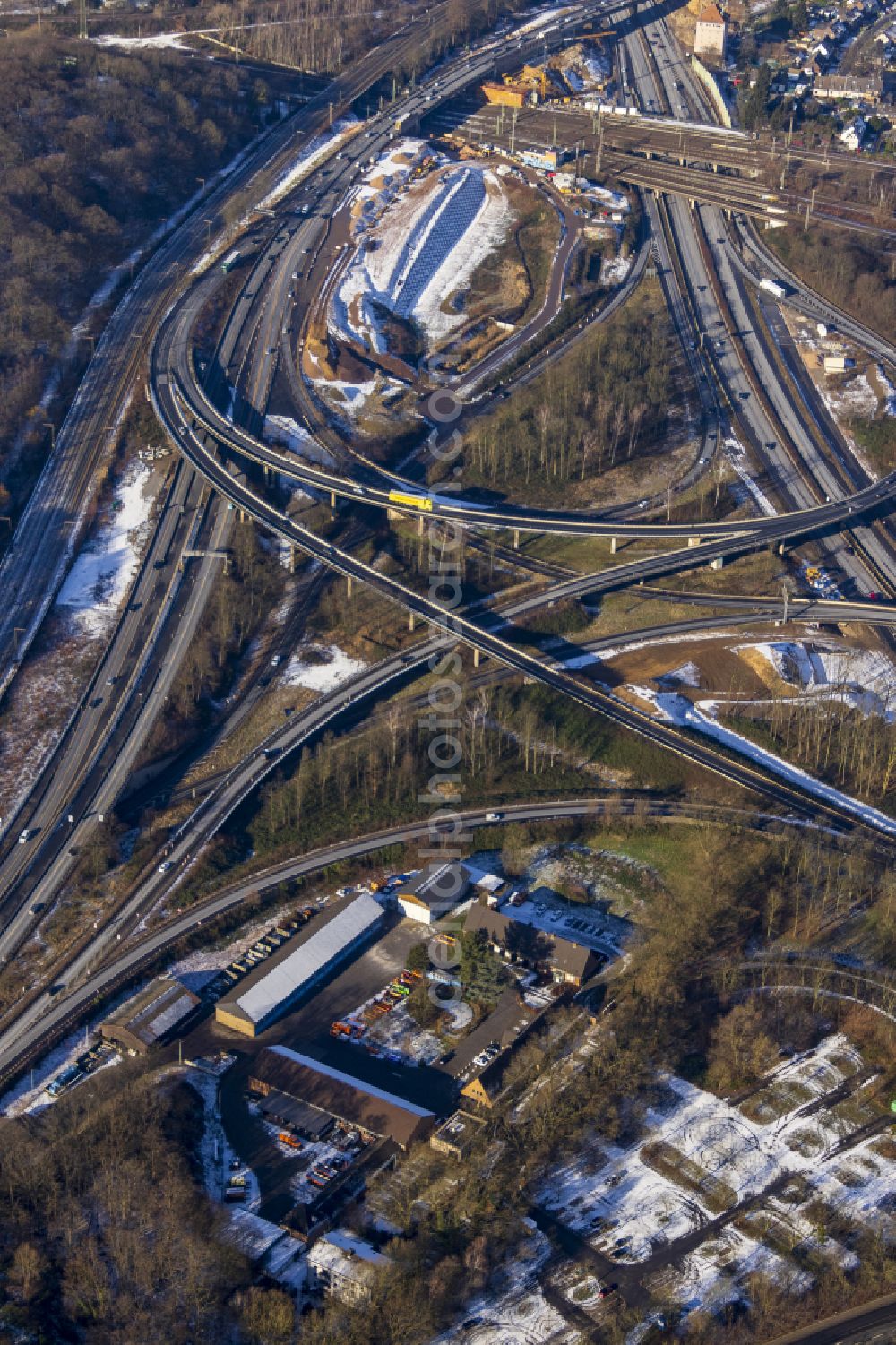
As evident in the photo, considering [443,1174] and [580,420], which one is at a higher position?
[580,420]

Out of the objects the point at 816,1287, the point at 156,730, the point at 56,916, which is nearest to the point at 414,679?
the point at 156,730

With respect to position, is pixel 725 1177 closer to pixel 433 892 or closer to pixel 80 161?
pixel 433 892

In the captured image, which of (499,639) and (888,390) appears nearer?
(499,639)

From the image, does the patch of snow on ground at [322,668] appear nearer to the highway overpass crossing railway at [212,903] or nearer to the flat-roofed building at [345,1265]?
the highway overpass crossing railway at [212,903]

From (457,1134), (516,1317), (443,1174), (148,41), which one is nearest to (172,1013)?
(457,1134)

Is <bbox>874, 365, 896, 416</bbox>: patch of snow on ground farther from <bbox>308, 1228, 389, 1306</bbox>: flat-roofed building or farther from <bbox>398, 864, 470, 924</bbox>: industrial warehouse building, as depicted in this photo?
<bbox>308, 1228, 389, 1306</bbox>: flat-roofed building

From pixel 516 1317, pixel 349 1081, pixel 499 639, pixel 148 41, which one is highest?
pixel 148 41

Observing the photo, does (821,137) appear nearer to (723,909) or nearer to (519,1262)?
(723,909)
